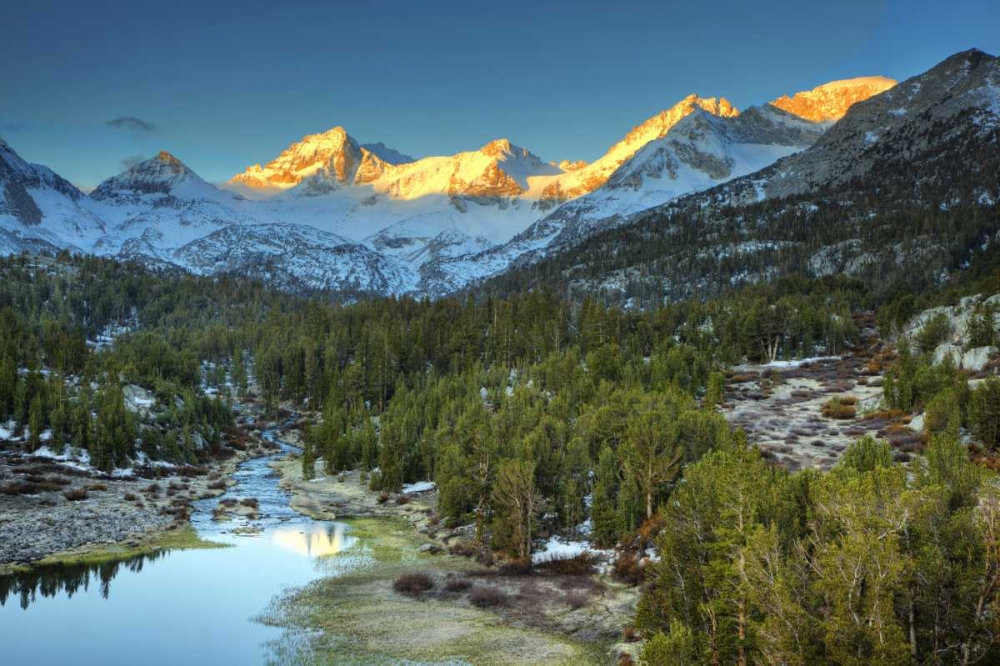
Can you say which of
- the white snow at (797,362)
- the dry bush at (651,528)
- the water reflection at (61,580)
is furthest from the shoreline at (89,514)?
the white snow at (797,362)

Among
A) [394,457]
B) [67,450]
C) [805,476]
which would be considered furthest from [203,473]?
[805,476]

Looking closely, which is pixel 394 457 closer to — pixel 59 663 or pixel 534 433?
pixel 534 433

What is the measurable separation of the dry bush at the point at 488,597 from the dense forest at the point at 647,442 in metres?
7.12

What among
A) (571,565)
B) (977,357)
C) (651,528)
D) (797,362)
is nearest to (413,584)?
(571,565)

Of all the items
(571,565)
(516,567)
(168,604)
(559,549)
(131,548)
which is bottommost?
(516,567)

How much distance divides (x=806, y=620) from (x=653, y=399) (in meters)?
51.1

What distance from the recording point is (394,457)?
3290 inches

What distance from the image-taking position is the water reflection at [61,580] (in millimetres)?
42375

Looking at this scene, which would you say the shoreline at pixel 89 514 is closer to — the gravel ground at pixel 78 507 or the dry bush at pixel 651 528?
the gravel ground at pixel 78 507

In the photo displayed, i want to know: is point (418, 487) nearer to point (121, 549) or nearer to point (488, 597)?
point (121, 549)

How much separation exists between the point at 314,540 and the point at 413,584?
17.1 m

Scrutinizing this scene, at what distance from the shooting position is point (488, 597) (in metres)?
43.8

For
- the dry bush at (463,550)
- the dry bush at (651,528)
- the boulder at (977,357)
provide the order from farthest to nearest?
the boulder at (977,357) < the dry bush at (463,550) < the dry bush at (651,528)

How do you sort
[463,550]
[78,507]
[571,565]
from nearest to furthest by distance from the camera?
[571,565] < [463,550] < [78,507]
